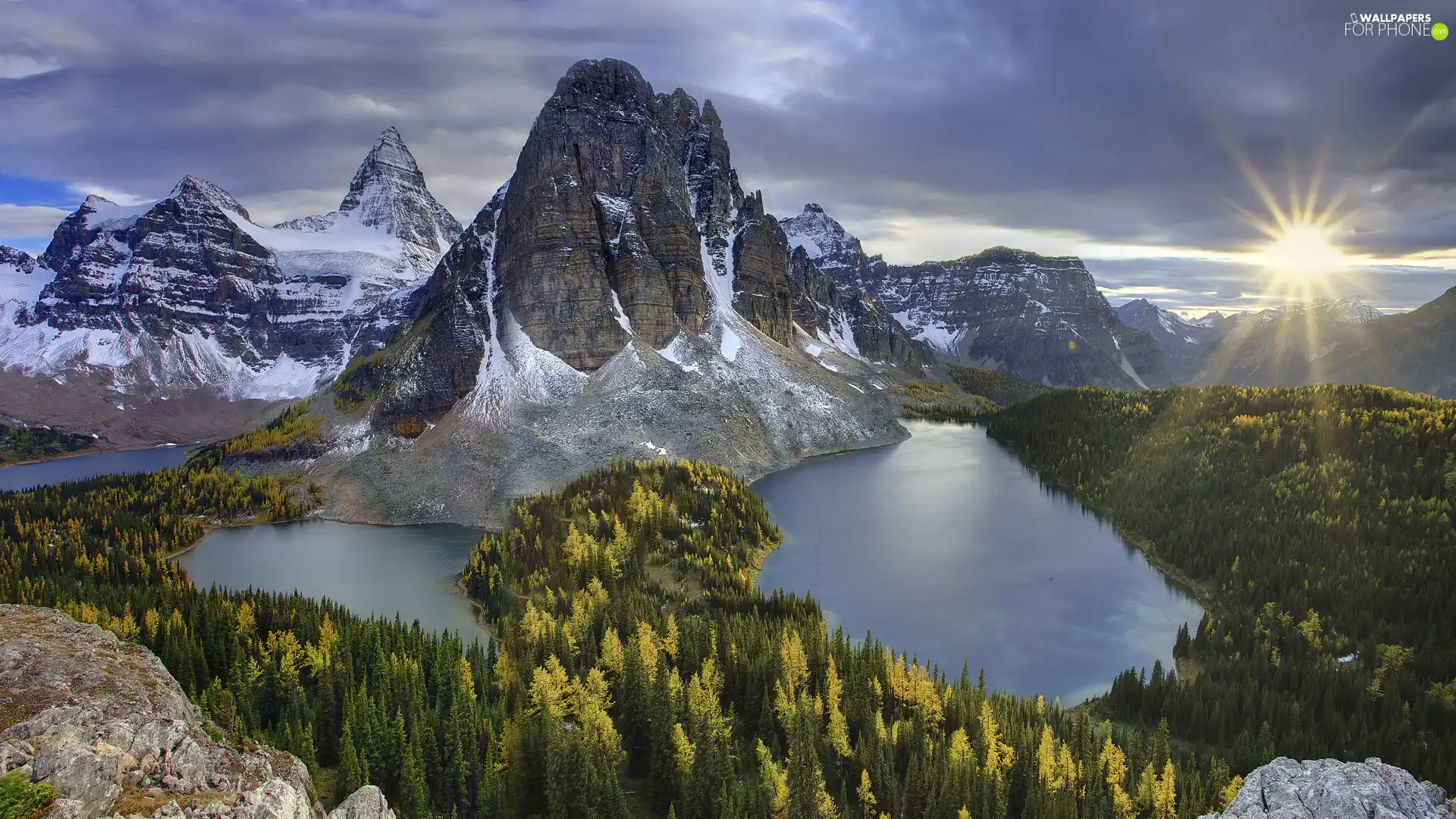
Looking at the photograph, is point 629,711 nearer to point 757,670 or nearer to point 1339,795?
point 757,670

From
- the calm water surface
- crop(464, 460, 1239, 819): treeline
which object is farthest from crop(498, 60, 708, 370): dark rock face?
crop(464, 460, 1239, 819): treeline

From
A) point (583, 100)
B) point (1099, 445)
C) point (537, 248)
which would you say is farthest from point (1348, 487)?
point (583, 100)

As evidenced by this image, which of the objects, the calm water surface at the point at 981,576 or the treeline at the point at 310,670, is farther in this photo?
the calm water surface at the point at 981,576

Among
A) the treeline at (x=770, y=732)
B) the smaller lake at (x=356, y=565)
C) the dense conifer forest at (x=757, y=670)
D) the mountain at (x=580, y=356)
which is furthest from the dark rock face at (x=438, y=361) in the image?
the treeline at (x=770, y=732)

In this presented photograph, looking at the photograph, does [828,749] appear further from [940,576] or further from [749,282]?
[749,282]

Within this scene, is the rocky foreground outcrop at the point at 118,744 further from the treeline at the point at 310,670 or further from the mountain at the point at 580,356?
the mountain at the point at 580,356

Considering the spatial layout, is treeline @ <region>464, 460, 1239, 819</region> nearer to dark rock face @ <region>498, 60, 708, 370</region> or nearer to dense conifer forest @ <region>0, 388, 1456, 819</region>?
dense conifer forest @ <region>0, 388, 1456, 819</region>

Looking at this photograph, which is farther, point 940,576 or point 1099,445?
point 1099,445
